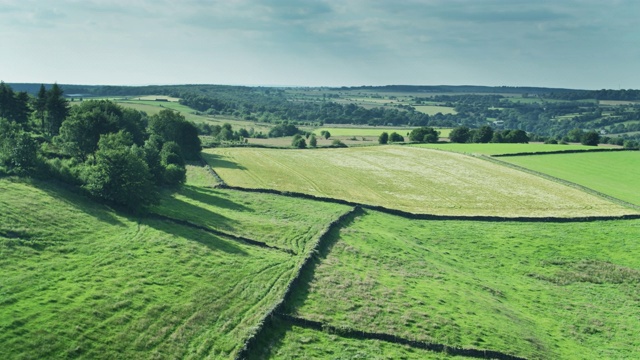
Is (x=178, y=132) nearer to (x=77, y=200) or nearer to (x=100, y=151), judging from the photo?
(x=100, y=151)

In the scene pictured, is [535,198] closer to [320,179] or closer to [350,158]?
[320,179]

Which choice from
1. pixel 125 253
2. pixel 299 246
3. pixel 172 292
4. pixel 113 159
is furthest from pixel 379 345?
pixel 113 159

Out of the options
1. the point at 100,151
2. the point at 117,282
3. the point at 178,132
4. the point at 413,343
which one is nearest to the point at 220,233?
the point at 117,282

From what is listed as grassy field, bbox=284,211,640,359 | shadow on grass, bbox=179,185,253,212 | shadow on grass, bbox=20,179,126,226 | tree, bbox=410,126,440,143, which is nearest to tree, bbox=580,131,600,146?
tree, bbox=410,126,440,143

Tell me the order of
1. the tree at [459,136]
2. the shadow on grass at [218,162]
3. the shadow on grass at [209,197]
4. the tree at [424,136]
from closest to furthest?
1. the shadow on grass at [209,197]
2. the shadow on grass at [218,162]
3. the tree at [424,136]
4. the tree at [459,136]

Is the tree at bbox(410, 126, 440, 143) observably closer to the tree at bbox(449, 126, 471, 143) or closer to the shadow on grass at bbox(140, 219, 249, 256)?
the tree at bbox(449, 126, 471, 143)

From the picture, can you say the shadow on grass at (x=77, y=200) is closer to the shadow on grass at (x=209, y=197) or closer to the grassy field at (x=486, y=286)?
the shadow on grass at (x=209, y=197)

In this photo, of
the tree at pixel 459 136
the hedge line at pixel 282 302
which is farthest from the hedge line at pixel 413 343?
the tree at pixel 459 136
